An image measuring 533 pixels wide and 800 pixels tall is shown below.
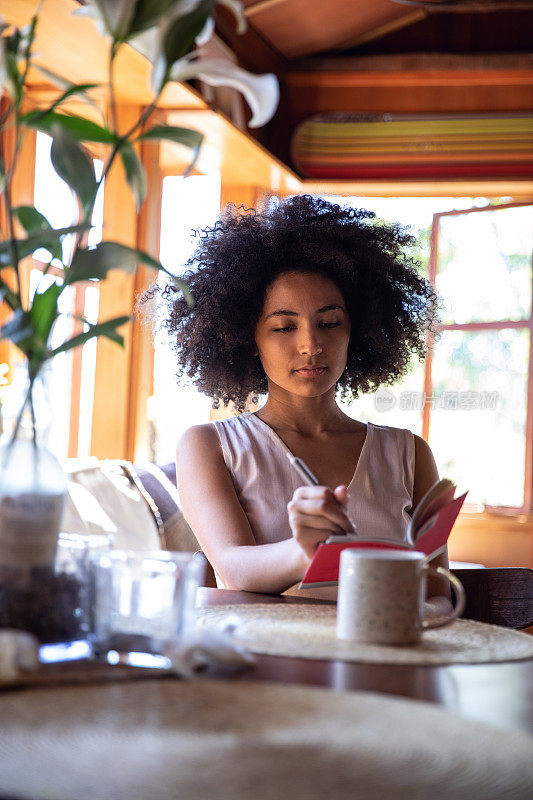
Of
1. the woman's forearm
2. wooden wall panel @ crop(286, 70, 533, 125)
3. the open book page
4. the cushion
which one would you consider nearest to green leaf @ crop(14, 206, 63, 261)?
the open book page

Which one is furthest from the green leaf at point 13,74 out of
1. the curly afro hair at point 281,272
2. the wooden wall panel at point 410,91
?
the wooden wall panel at point 410,91

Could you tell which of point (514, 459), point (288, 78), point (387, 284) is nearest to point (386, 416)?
point (514, 459)

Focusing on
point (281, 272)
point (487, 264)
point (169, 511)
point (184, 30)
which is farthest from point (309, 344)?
point (487, 264)

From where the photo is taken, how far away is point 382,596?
948mm

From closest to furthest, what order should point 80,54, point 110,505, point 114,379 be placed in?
point 110,505
point 80,54
point 114,379

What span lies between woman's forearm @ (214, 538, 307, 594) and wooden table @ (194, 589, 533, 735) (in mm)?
518

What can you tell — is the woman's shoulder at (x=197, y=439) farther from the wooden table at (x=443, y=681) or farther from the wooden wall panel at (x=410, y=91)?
the wooden wall panel at (x=410, y=91)

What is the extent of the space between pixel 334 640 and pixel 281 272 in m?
1.17

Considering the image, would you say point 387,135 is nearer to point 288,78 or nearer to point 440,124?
point 440,124

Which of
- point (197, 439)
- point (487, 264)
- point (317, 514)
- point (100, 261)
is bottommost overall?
point (317, 514)

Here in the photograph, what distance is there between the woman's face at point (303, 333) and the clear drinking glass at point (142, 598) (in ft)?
3.49

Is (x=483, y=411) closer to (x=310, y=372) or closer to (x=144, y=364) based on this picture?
(x=144, y=364)

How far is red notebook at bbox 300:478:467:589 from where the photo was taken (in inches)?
43.0

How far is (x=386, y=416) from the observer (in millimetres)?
4977
